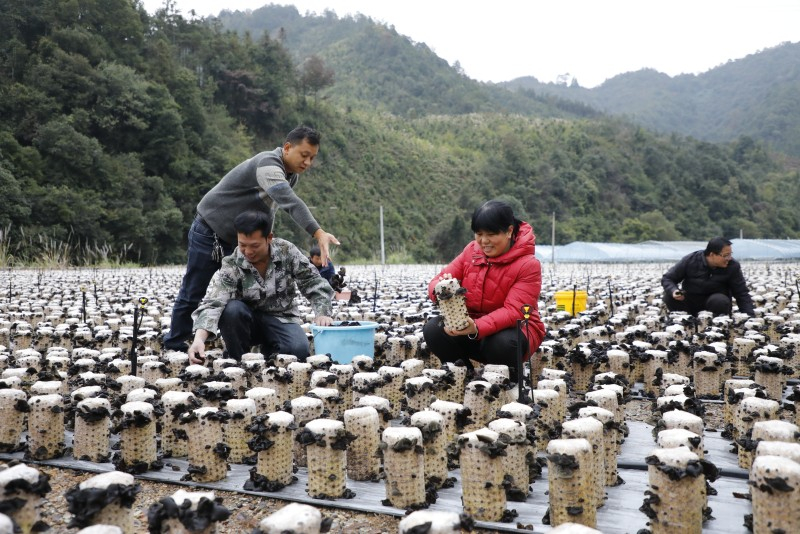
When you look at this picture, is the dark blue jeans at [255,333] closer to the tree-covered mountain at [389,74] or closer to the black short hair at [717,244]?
the black short hair at [717,244]

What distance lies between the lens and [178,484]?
2.56 m

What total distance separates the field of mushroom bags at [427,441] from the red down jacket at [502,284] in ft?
1.09

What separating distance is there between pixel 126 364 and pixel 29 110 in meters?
24.7

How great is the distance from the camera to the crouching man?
12.9ft

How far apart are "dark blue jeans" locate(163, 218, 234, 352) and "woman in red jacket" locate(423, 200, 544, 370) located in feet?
5.94

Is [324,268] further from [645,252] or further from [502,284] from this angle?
[645,252]

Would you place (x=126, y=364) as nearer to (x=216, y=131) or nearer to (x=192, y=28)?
(x=216, y=131)

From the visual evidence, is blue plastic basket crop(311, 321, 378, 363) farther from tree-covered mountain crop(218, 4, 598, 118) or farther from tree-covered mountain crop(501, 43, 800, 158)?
tree-covered mountain crop(501, 43, 800, 158)

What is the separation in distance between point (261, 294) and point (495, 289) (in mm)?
1628

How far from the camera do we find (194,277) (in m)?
4.65

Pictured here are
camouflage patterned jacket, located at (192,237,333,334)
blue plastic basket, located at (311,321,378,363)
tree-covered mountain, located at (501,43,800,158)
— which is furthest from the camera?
tree-covered mountain, located at (501,43,800,158)

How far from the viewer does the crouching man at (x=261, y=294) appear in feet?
12.9

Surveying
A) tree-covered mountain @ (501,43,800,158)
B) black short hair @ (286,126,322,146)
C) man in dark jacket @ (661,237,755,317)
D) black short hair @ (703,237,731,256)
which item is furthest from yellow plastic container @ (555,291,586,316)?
tree-covered mountain @ (501,43,800,158)

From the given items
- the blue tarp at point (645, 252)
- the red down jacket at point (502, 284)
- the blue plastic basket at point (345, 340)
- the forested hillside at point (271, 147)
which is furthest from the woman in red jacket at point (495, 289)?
the blue tarp at point (645, 252)
